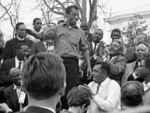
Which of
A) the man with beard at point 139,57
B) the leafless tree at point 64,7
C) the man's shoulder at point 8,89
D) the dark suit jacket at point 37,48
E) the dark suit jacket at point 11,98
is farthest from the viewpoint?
the leafless tree at point 64,7

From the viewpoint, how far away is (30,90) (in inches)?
101

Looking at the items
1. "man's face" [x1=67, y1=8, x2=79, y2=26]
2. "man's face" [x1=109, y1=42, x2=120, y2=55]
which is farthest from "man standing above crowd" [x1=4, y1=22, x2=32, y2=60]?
"man's face" [x1=109, y1=42, x2=120, y2=55]

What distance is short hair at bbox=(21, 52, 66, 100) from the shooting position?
2533 mm

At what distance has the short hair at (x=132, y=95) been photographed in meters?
3.67

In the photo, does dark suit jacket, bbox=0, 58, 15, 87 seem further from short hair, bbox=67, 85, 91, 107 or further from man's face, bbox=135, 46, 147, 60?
man's face, bbox=135, 46, 147, 60

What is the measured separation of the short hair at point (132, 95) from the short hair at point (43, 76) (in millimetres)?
1198

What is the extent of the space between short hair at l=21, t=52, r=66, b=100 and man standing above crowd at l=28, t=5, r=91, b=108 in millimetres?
5245

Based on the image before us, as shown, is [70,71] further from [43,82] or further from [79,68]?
[43,82]

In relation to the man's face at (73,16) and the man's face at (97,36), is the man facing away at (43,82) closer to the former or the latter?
the man's face at (73,16)

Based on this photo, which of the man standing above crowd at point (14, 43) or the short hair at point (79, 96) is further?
the man standing above crowd at point (14, 43)

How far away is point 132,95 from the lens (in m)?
3.85

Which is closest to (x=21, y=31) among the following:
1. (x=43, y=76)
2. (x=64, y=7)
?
(x=43, y=76)

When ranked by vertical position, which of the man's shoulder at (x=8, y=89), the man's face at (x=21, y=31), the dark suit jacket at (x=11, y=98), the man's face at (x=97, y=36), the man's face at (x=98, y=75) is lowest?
the dark suit jacket at (x=11, y=98)

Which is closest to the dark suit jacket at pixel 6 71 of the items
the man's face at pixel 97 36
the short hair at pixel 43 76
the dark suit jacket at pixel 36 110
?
the man's face at pixel 97 36
